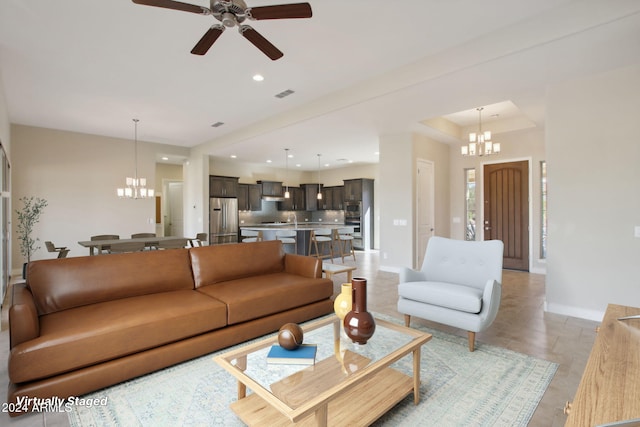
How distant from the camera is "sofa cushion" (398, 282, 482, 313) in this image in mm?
2700

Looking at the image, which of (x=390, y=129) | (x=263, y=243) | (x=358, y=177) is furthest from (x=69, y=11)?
(x=358, y=177)

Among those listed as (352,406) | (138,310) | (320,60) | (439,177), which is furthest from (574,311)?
(138,310)

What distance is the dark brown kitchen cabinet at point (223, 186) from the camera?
8.84 metres

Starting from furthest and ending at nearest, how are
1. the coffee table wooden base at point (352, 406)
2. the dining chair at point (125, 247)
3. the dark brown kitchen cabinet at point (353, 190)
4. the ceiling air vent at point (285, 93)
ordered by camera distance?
the dark brown kitchen cabinet at point (353, 190) → the dining chair at point (125, 247) → the ceiling air vent at point (285, 93) → the coffee table wooden base at point (352, 406)

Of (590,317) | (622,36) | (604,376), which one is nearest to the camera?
(604,376)

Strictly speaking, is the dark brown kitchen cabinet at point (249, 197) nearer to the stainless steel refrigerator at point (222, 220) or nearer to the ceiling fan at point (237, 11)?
the stainless steel refrigerator at point (222, 220)

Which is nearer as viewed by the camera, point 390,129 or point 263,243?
point 263,243

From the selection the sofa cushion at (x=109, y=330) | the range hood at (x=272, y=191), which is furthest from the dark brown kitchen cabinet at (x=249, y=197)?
the sofa cushion at (x=109, y=330)

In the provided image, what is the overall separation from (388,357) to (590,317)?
3199mm

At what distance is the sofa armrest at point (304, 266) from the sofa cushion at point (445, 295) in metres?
0.99

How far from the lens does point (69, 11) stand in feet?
8.89

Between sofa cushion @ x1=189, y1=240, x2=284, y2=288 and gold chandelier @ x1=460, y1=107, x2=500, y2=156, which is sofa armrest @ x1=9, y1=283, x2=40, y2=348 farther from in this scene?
gold chandelier @ x1=460, y1=107, x2=500, y2=156

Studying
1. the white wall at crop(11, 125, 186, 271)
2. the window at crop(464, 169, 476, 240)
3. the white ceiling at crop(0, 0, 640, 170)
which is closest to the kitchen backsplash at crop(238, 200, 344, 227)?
the white wall at crop(11, 125, 186, 271)

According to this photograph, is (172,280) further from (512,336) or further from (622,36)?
(622,36)
